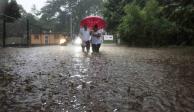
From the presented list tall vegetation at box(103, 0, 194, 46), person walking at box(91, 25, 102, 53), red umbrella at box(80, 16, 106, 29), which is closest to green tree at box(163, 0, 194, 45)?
person walking at box(91, 25, 102, 53)

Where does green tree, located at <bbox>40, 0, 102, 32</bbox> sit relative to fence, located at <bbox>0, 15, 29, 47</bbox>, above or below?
above

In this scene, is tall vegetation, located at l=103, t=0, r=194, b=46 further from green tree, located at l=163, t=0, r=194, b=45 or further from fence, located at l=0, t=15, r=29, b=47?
green tree, located at l=163, t=0, r=194, b=45

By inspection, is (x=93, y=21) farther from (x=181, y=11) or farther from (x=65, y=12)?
(x=65, y=12)

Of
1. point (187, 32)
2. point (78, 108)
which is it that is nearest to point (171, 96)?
point (78, 108)

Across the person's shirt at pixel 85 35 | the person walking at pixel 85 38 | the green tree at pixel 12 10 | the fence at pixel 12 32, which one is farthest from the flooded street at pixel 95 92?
the green tree at pixel 12 10

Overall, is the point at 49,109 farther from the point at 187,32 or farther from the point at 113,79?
the point at 187,32

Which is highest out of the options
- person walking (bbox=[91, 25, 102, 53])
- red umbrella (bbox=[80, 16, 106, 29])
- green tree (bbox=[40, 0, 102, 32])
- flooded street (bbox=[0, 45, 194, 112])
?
green tree (bbox=[40, 0, 102, 32])

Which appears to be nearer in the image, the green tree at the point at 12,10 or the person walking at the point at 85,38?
the person walking at the point at 85,38

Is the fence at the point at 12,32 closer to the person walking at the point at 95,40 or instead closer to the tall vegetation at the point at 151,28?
the person walking at the point at 95,40

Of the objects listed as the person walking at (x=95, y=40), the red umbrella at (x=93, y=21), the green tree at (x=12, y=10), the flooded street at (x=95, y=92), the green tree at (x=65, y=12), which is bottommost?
the flooded street at (x=95, y=92)

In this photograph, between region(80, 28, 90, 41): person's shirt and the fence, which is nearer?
region(80, 28, 90, 41): person's shirt

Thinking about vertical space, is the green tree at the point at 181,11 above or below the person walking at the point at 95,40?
above

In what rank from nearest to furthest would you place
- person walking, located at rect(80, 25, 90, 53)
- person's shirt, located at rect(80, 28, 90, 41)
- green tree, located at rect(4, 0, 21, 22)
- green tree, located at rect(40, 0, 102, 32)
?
person walking, located at rect(80, 25, 90, 53) < person's shirt, located at rect(80, 28, 90, 41) < green tree, located at rect(4, 0, 21, 22) < green tree, located at rect(40, 0, 102, 32)

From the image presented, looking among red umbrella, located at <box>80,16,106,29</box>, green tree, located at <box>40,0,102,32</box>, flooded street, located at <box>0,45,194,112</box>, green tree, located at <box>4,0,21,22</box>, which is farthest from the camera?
green tree, located at <box>40,0,102,32</box>
